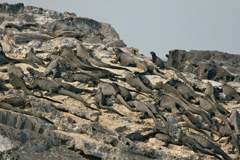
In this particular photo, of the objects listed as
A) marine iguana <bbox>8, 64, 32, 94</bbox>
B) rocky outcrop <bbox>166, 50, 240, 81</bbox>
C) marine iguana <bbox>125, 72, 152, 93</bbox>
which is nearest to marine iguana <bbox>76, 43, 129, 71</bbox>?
marine iguana <bbox>125, 72, 152, 93</bbox>

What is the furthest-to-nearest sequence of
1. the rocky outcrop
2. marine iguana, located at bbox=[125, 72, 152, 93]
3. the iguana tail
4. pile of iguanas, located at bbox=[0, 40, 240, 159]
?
the rocky outcrop
marine iguana, located at bbox=[125, 72, 152, 93]
the iguana tail
pile of iguanas, located at bbox=[0, 40, 240, 159]

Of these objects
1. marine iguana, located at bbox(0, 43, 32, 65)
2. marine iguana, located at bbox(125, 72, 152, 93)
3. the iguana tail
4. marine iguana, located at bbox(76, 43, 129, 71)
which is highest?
marine iguana, located at bbox(76, 43, 129, 71)

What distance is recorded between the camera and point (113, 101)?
1147 inches

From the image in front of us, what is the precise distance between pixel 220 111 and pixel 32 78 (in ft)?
29.3

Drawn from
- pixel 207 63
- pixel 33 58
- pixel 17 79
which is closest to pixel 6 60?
pixel 33 58

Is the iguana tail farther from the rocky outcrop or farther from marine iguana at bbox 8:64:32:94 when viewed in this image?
the rocky outcrop

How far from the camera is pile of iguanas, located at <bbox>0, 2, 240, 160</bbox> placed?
25.0 m

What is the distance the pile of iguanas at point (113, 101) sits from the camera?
25031 millimetres

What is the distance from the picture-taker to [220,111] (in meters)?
30.7

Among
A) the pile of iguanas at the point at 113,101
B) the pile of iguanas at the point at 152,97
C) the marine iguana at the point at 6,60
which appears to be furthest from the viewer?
the marine iguana at the point at 6,60

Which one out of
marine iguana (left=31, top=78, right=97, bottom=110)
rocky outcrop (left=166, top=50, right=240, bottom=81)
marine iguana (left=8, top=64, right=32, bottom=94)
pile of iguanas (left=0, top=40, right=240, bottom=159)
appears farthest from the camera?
rocky outcrop (left=166, top=50, right=240, bottom=81)

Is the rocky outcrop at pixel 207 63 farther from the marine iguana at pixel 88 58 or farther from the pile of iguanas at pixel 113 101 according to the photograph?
the marine iguana at pixel 88 58

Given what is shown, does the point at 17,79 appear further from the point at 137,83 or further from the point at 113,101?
the point at 137,83

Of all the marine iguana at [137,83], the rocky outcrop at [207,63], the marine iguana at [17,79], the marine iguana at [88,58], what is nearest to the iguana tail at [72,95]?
the marine iguana at [17,79]
